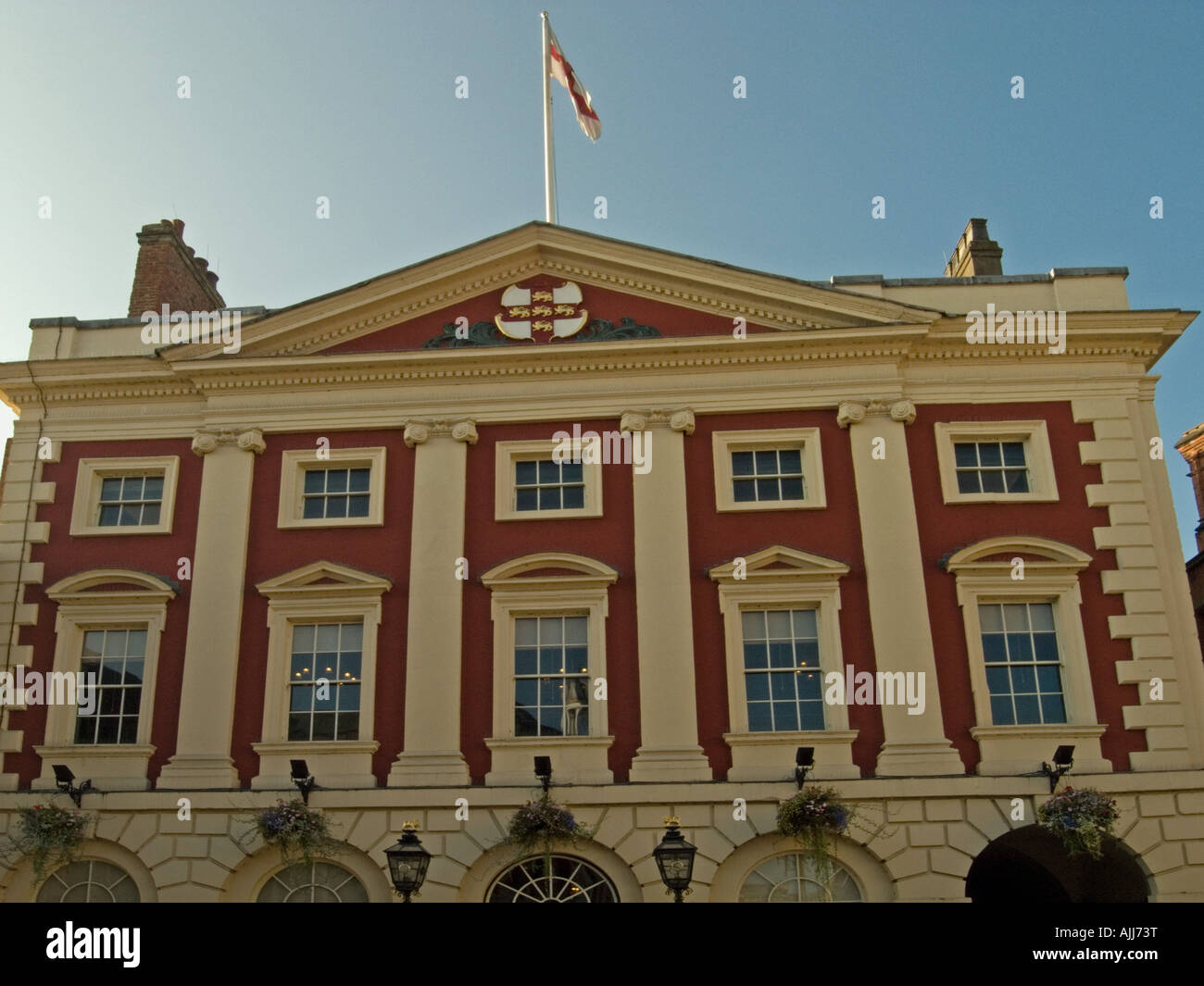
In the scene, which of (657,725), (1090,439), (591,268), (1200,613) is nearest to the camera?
(657,725)

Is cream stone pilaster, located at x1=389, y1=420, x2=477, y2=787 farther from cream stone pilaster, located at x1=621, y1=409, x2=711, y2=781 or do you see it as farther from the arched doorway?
the arched doorway

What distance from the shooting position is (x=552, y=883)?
20156 millimetres

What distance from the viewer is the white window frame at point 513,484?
22.5m

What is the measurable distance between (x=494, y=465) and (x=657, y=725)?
579cm

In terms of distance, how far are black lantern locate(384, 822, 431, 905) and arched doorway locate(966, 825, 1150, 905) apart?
30.2 feet

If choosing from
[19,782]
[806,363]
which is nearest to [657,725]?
[806,363]

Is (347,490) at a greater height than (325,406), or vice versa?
(325,406)

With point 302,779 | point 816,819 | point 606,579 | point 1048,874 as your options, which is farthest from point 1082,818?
point 302,779

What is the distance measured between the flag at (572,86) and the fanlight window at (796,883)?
15431 mm
